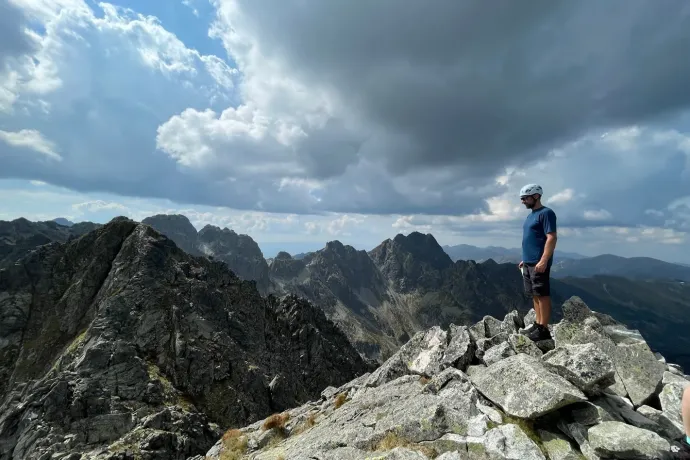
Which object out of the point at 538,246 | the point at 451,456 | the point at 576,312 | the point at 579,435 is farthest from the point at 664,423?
the point at 451,456

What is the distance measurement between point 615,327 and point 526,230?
291 inches

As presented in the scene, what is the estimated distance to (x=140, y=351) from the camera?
84562 mm

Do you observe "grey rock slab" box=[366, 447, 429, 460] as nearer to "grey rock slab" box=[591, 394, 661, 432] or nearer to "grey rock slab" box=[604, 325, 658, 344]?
"grey rock slab" box=[591, 394, 661, 432]

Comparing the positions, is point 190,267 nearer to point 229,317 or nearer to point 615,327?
point 229,317

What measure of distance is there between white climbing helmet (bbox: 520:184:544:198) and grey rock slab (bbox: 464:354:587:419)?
6714 mm

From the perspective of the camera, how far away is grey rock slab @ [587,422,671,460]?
9.50m

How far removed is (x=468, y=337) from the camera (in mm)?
18625

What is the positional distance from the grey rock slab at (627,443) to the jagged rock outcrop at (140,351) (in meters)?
58.6

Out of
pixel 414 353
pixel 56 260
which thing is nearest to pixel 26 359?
pixel 56 260

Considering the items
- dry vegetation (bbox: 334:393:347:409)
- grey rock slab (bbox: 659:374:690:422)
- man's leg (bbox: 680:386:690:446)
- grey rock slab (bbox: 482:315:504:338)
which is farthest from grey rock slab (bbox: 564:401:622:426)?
dry vegetation (bbox: 334:393:347:409)

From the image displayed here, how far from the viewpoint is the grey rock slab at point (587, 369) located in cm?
1204

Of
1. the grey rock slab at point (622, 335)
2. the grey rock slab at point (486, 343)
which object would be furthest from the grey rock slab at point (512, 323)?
the grey rock slab at point (622, 335)

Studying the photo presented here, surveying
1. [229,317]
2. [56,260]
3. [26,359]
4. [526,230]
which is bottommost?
[26,359]

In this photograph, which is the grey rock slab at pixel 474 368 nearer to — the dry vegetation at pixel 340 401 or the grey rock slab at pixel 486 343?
the grey rock slab at pixel 486 343
